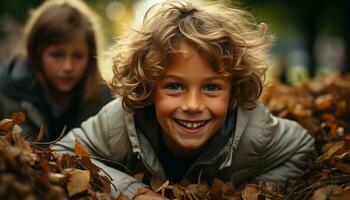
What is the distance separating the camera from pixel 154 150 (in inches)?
133

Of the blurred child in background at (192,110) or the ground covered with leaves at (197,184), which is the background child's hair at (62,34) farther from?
the ground covered with leaves at (197,184)

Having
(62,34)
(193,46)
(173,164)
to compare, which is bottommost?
(173,164)

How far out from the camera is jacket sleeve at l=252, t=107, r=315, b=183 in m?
3.44

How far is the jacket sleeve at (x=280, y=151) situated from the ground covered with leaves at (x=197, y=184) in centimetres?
11

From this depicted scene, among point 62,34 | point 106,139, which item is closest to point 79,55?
point 62,34

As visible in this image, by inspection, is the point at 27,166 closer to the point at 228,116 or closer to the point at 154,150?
the point at 154,150

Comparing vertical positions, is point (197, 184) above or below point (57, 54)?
below

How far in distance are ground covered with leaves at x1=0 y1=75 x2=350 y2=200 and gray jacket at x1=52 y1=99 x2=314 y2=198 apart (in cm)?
13

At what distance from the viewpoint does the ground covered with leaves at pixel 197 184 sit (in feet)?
6.95

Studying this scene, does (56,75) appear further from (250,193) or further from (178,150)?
(250,193)

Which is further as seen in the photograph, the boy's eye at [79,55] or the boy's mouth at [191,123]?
the boy's eye at [79,55]

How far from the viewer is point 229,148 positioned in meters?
3.28

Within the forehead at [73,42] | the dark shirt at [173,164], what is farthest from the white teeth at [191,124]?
the forehead at [73,42]

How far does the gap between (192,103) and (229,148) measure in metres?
0.42
